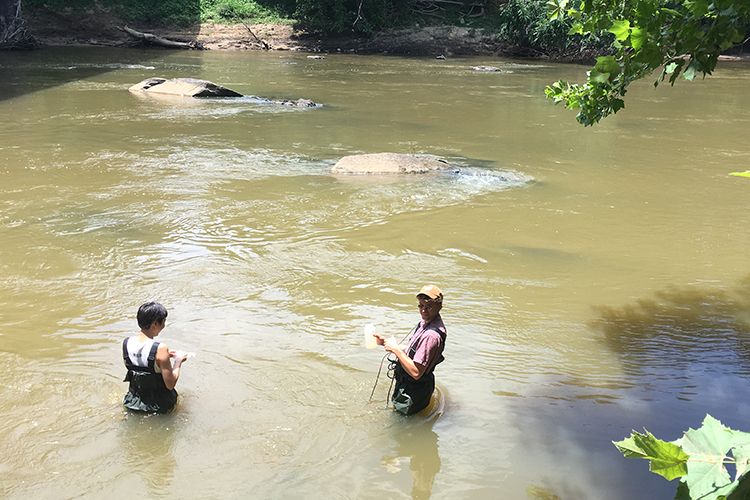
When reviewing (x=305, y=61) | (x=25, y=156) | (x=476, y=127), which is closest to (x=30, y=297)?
(x=25, y=156)

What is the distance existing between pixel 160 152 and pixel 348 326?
8820 millimetres

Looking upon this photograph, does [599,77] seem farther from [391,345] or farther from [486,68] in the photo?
[486,68]

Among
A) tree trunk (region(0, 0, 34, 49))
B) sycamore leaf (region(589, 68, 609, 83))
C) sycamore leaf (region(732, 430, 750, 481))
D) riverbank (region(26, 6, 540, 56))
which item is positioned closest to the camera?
sycamore leaf (region(732, 430, 750, 481))

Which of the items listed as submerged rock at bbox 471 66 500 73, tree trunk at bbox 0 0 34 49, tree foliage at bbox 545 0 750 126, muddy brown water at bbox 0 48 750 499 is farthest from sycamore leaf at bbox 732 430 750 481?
tree trunk at bbox 0 0 34 49

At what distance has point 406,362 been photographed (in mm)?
→ 5137

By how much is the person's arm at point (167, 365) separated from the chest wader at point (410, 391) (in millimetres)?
1569

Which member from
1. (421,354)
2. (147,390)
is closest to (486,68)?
(421,354)

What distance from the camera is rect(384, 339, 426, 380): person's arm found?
5129 millimetres

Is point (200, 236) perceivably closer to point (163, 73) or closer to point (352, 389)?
point (352, 389)

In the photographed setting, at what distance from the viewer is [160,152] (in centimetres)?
1473

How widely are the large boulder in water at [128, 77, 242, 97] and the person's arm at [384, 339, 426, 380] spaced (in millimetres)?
18176

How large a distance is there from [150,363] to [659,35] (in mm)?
3844

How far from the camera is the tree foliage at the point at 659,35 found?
359cm

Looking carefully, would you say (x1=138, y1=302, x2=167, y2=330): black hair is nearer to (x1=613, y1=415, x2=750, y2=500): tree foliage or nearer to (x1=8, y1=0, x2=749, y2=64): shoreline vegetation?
(x1=613, y1=415, x2=750, y2=500): tree foliage
